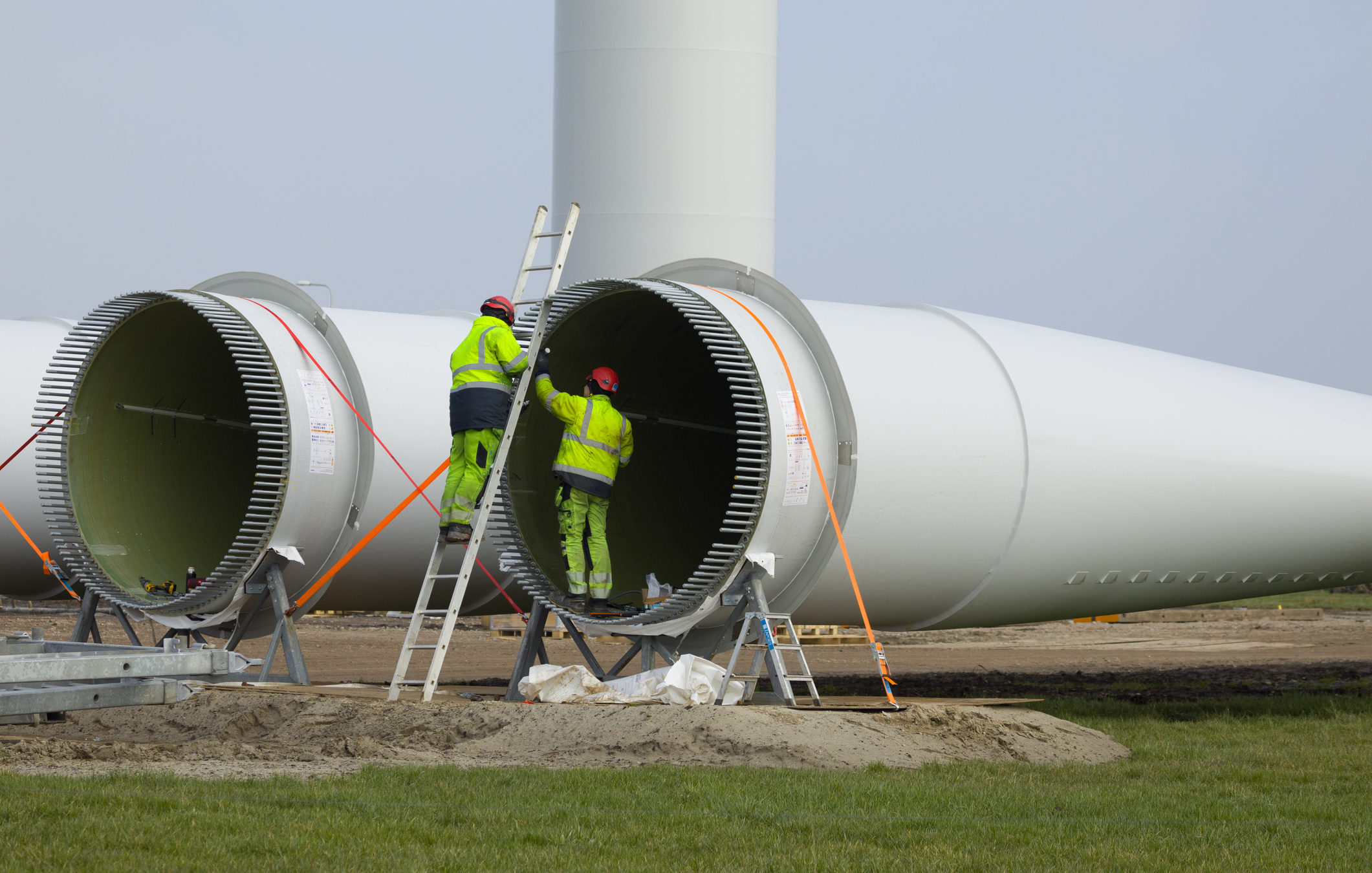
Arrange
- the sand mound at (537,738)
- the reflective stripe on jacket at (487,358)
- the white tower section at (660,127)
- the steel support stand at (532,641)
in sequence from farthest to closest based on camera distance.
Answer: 1. the white tower section at (660,127)
2. the steel support stand at (532,641)
3. the reflective stripe on jacket at (487,358)
4. the sand mound at (537,738)

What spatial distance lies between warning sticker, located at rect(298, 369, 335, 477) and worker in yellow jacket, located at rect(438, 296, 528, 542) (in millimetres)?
1789

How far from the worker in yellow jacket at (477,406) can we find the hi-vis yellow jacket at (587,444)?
33 centimetres

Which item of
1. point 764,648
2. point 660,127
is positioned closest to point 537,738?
point 764,648

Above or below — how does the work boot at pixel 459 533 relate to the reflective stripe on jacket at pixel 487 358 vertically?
below

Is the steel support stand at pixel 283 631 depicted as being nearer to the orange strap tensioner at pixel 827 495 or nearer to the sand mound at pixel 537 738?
Result: the sand mound at pixel 537 738

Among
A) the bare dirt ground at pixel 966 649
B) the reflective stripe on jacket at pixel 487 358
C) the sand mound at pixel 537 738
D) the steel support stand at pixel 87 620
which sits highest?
the reflective stripe on jacket at pixel 487 358

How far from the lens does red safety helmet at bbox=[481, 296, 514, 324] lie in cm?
1155

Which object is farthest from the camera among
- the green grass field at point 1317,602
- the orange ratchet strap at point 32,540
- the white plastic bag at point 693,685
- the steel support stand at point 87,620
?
the green grass field at point 1317,602

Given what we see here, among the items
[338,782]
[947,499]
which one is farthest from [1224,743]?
[338,782]

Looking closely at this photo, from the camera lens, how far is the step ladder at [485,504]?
10805mm

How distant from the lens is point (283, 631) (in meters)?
13.0

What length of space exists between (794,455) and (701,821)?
3711 mm

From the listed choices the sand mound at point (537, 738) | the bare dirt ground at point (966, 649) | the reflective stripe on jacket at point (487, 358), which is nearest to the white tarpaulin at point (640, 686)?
the sand mound at point (537, 738)

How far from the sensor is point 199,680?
1281 cm
